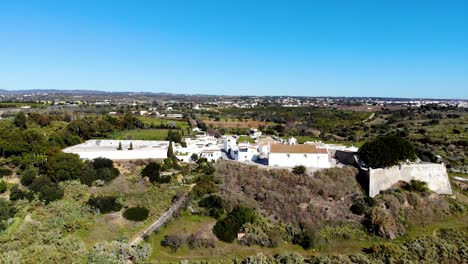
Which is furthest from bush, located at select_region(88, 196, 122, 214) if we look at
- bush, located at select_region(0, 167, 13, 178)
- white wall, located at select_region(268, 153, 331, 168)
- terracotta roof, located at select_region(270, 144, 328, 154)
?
terracotta roof, located at select_region(270, 144, 328, 154)

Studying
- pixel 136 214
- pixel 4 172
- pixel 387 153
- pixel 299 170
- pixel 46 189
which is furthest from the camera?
pixel 387 153

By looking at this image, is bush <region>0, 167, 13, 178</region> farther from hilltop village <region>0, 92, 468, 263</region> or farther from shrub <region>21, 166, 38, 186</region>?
shrub <region>21, 166, 38, 186</region>

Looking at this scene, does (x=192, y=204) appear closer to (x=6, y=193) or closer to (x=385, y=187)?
(x=6, y=193)

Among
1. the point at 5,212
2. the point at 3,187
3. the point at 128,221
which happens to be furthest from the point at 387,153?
the point at 3,187

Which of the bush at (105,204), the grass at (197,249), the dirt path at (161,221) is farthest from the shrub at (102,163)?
the grass at (197,249)

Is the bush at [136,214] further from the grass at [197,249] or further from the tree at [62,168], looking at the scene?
the tree at [62,168]

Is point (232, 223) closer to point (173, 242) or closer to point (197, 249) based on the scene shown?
point (197, 249)
